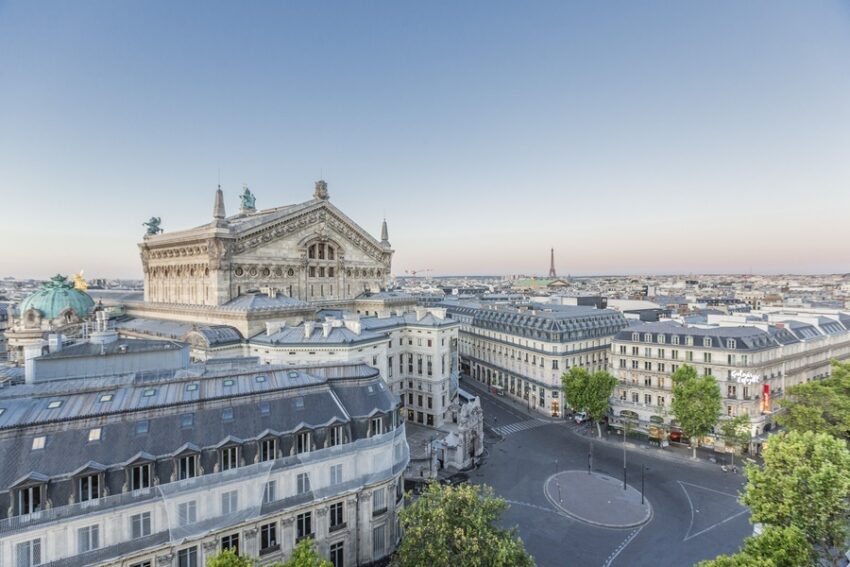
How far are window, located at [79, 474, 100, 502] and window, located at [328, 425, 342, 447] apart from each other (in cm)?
1292

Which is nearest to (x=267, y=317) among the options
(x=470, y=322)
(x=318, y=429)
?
(x=318, y=429)

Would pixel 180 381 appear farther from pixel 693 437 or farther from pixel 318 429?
pixel 693 437

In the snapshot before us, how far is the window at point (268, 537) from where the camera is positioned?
29312 millimetres

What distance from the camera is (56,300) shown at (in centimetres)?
6806

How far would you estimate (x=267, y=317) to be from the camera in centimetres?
6044

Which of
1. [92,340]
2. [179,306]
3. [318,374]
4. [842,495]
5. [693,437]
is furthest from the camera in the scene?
[179,306]

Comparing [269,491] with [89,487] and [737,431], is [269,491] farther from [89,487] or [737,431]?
[737,431]

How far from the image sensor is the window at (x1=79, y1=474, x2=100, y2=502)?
957 inches

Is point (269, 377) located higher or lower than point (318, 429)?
higher

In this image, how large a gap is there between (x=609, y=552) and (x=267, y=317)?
44.9 metres

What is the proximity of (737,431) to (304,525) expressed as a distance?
53.3 m

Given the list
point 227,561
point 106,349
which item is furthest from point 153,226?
point 227,561

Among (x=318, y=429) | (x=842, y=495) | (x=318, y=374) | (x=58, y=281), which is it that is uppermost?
(x=58, y=281)

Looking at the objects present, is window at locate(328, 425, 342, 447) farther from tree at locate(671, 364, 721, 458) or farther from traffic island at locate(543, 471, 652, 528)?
tree at locate(671, 364, 721, 458)
